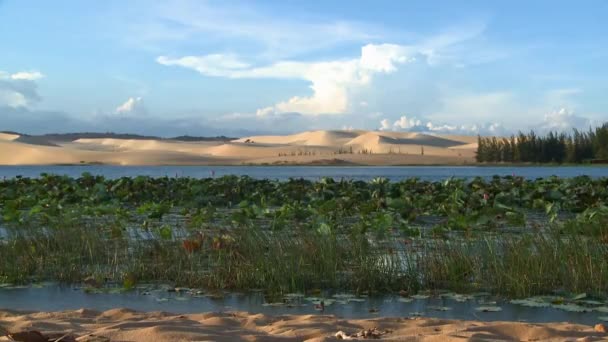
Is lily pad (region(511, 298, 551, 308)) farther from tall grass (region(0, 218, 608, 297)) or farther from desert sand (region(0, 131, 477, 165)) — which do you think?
desert sand (region(0, 131, 477, 165))

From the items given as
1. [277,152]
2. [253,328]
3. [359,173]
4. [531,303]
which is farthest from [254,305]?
[277,152]

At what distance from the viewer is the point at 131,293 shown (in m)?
8.52

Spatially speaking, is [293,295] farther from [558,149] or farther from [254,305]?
[558,149]

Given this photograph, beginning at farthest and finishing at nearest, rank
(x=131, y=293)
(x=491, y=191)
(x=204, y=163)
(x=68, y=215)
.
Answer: (x=204, y=163) → (x=491, y=191) → (x=68, y=215) → (x=131, y=293)

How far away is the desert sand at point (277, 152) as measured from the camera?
371 feet

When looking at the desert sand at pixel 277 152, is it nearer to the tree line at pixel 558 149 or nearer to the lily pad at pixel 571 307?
Result: the tree line at pixel 558 149

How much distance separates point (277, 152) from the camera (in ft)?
454

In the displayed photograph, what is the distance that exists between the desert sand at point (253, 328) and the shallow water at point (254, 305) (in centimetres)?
58

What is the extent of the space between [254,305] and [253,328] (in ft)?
4.88

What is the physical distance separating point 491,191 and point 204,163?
9925 centimetres

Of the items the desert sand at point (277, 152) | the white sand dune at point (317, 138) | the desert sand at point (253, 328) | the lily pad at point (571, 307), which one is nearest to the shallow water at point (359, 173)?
the desert sand at point (277, 152)

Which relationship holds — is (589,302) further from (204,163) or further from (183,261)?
(204,163)

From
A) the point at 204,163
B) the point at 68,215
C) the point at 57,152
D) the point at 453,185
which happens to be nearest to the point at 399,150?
the point at 204,163

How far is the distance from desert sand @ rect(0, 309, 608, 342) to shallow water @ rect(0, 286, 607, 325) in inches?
22.9
